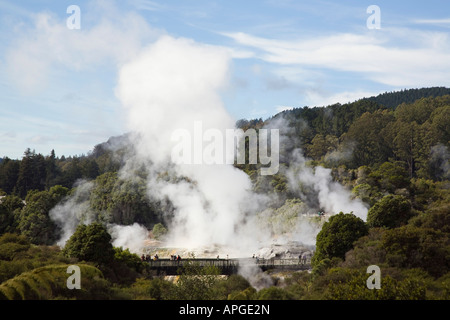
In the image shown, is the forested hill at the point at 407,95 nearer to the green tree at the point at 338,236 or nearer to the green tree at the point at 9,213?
the green tree at the point at 9,213

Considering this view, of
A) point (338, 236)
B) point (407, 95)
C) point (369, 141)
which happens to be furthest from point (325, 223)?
point (407, 95)

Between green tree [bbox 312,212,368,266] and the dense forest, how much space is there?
8 cm

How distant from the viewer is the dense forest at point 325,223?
78.7 ft

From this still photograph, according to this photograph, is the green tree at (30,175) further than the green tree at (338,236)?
Yes

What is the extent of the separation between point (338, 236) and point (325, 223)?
82.5 inches

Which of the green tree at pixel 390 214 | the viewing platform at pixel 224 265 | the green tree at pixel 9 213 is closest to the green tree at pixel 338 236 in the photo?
the viewing platform at pixel 224 265

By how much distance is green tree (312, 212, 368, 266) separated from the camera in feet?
118

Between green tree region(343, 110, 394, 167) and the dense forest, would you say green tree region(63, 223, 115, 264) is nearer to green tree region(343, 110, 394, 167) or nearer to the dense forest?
the dense forest

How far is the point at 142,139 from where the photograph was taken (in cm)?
7200

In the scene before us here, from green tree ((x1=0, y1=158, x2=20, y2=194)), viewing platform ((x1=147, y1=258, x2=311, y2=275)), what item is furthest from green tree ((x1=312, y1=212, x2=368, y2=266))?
green tree ((x1=0, y1=158, x2=20, y2=194))

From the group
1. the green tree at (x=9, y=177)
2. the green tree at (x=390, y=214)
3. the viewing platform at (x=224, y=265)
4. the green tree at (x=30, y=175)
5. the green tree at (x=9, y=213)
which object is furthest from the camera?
the green tree at (x=9, y=177)

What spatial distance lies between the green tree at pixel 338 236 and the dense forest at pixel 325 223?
3.1 inches
